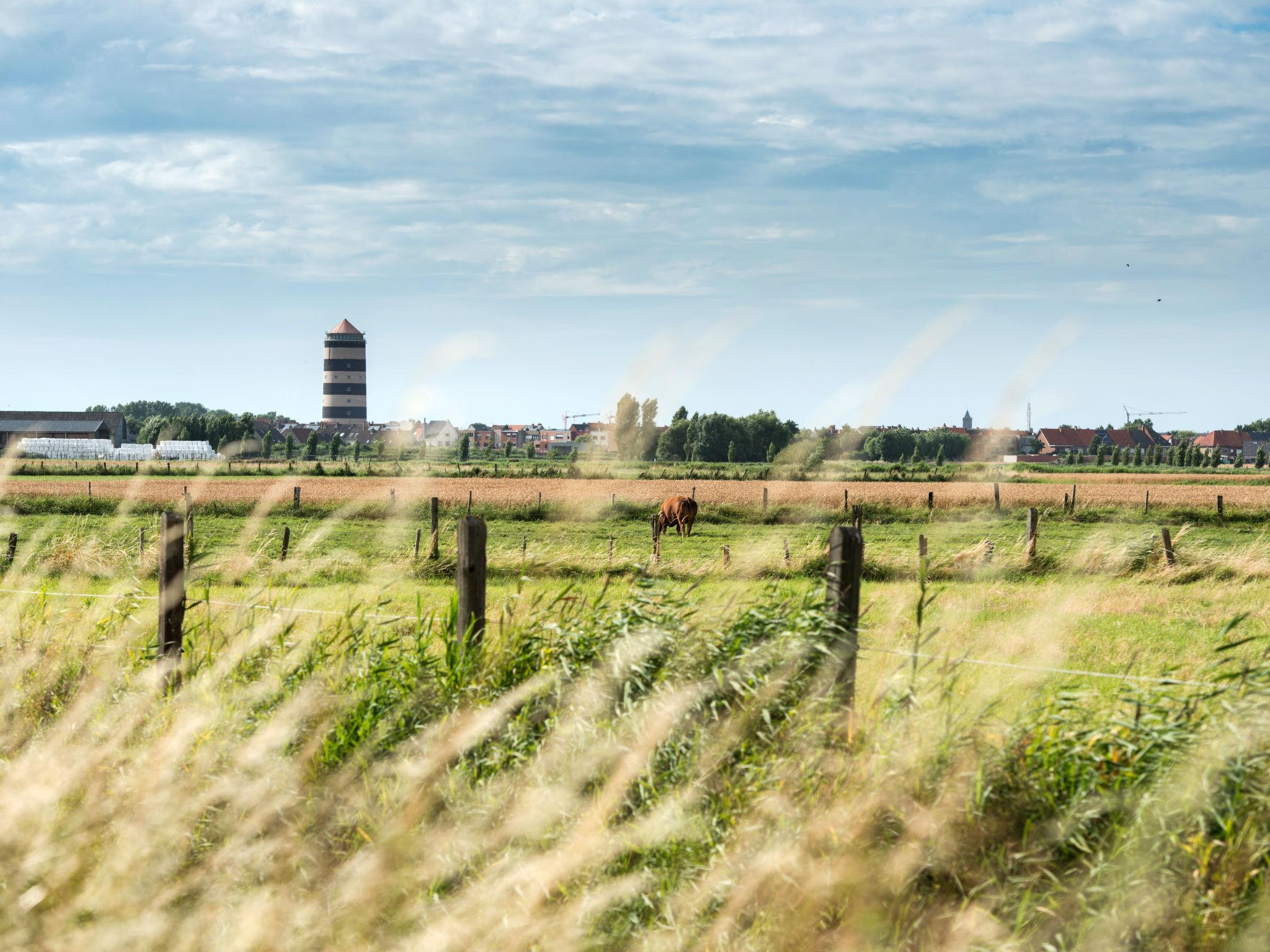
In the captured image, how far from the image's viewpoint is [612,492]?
50.5 metres

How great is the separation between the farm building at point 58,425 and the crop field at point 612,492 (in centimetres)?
8041

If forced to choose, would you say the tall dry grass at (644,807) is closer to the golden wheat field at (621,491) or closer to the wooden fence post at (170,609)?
the wooden fence post at (170,609)

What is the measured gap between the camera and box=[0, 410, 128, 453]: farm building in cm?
13488

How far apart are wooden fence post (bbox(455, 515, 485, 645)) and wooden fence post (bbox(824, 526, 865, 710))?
2.25 metres

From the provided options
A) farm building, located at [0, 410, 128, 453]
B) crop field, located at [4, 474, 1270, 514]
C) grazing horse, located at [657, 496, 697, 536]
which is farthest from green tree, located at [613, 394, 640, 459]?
farm building, located at [0, 410, 128, 453]

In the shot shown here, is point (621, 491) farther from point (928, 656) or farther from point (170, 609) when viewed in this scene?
point (928, 656)

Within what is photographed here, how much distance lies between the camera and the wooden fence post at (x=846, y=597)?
222 inches

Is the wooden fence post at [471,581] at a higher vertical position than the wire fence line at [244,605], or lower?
higher

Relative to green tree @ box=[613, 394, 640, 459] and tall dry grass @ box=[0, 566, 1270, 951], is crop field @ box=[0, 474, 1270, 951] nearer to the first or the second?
tall dry grass @ box=[0, 566, 1270, 951]

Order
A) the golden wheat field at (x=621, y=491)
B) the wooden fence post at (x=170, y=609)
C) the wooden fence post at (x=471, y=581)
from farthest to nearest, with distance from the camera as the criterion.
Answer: the golden wheat field at (x=621, y=491) < the wooden fence post at (x=170, y=609) < the wooden fence post at (x=471, y=581)

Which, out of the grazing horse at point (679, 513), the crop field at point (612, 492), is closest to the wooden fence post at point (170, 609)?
the grazing horse at point (679, 513)

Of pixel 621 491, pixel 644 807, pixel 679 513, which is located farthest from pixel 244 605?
pixel 621 491

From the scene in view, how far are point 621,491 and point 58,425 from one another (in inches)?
4412

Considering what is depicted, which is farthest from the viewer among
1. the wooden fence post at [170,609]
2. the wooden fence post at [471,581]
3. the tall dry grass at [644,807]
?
the wooden fence post at [170,609]
